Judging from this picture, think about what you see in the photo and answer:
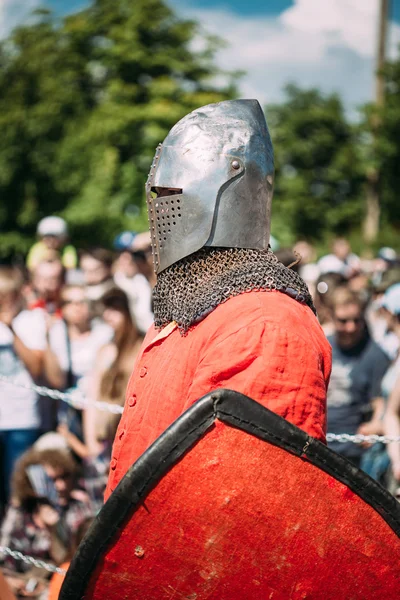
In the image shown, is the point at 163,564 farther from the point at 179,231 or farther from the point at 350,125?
the point at 350,125

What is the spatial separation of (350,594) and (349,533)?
171 mm

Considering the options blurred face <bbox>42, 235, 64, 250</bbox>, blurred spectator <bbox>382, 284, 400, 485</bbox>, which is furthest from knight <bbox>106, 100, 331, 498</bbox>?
blurred face <bbox>42, 235, 64, 250</bbox>

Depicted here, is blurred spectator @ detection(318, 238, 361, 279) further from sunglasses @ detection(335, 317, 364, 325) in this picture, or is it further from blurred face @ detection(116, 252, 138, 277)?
sunglasses @ detection(335, 317, 364, 325)

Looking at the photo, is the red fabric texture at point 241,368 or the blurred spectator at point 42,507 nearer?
the red fabric texture at point 241,368

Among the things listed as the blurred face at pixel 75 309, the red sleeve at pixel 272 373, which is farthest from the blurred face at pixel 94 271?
the red sleeve at pixel 272 373

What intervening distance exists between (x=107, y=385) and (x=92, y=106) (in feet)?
100

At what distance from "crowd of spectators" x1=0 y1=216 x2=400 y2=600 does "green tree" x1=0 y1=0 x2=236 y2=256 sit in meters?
14.7

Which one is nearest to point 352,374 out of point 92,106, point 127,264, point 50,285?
point 50,285

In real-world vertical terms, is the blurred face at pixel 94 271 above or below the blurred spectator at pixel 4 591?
below

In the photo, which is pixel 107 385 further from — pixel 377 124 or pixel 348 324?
pixel 377 124

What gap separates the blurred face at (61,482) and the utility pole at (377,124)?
19394 mm

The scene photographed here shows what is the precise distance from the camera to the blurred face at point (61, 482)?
16.8 ft

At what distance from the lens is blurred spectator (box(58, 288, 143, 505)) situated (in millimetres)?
5535

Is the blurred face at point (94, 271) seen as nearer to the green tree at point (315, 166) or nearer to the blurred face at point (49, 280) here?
the blurred face at point (49, 280)
